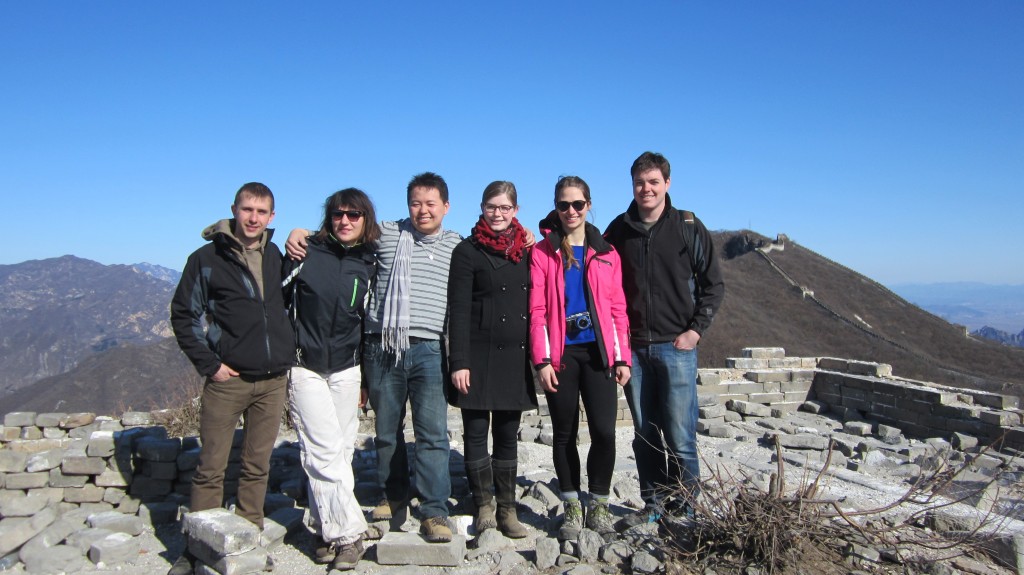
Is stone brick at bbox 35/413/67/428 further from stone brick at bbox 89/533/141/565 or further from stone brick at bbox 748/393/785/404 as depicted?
stone brick at bbox 748/393/785/404

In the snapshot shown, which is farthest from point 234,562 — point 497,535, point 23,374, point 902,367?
point 23,374

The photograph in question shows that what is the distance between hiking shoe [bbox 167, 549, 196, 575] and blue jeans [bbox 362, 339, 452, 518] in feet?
3.92

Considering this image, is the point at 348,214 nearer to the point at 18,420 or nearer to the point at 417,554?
the point at 417,554

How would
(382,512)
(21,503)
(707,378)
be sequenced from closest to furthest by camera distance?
(382,512), (21,503), (707,378)

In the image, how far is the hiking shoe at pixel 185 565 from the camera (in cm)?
376

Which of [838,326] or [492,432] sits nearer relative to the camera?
[492,432]

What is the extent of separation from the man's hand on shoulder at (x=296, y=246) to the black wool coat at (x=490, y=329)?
3.04ft

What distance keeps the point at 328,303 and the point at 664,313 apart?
80.1 inches

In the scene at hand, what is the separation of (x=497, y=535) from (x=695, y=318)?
179 centimetres

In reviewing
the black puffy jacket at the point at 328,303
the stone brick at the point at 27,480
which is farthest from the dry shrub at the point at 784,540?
the stone brick at the point at 27,480

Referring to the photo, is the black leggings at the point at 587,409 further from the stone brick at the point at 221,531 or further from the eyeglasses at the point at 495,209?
the stone brick at the point at 221,531

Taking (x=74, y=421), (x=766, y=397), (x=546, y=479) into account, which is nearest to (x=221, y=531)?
(x=546, y=479)

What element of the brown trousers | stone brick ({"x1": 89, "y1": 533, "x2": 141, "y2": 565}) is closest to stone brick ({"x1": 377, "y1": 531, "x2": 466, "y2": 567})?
Answer: the brown trousers

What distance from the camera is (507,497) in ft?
13.5
